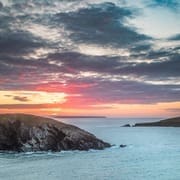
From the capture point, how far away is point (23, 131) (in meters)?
112

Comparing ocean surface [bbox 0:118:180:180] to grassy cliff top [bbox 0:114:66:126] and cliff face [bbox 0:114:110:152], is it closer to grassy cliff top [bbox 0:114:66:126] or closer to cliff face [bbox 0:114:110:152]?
cliff face [bbox 0:114:110:152]

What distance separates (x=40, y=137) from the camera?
111 metres

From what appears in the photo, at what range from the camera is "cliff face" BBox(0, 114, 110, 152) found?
11006 centimetres

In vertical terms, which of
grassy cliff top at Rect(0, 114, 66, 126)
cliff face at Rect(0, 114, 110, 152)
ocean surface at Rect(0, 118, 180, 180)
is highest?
grassy cliff top at Rect(0, 114, 66, 126)

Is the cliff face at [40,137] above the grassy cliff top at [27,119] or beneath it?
beneath

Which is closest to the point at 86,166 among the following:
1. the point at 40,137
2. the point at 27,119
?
the point at 40,137

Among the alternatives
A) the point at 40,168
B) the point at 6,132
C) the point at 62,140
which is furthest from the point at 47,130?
the point at 40,168

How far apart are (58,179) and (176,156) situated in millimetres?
46727

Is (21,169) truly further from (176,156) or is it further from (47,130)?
(176,156)

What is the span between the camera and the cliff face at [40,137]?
361 ft

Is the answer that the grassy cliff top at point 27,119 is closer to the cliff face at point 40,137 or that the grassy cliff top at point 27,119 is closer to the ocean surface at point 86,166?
the cliff face at point 40,137

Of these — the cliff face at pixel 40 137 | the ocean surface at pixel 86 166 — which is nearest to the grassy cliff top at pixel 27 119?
the cliff face at pixel 40 137

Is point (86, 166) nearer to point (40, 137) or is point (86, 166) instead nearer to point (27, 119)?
point (40, 137)

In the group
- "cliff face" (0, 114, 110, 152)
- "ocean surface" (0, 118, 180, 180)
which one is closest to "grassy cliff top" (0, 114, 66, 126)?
"cliff face" (0, 114, 110, 152)
